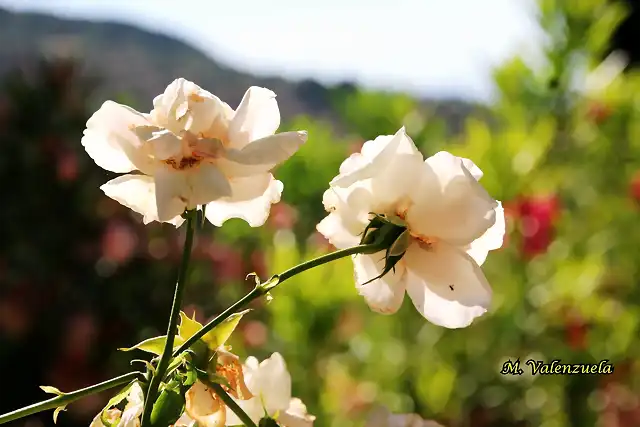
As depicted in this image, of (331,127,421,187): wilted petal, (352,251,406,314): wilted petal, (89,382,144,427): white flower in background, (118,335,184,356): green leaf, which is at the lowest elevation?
(89,382,144,427): white flower in background

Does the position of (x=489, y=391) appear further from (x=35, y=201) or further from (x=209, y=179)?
(x=209, y=179)

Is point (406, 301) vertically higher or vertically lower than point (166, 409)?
lower

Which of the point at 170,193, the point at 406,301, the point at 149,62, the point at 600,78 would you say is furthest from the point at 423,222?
the point at 149,62

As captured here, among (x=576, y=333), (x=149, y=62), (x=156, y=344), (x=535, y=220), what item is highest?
(x=156, y=344)

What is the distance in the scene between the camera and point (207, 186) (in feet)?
0.94

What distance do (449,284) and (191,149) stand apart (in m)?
0.13

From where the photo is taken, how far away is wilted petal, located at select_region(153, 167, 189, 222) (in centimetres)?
28

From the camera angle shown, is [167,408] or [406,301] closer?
[167,408]

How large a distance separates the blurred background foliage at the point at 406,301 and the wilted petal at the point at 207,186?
0.97 metres

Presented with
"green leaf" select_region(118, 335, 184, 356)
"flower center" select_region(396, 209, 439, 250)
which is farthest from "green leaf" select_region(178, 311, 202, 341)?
"flower center" select_region(396, 209, 439, 250)
